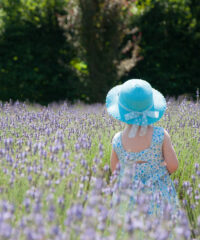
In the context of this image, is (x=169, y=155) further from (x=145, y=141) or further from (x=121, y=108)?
(x=121, y=108)

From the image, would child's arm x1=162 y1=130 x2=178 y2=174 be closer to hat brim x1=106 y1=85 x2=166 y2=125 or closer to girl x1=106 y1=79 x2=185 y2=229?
girl x1=106 y1=79 x2=185 y2=229

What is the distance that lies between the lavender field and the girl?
0.15 metres

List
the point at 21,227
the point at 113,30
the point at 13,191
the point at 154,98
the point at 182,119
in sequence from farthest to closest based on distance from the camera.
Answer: the point at 113,30, the point at 182,119, the point at 154,98, the point at 13,191, the point at 21,227

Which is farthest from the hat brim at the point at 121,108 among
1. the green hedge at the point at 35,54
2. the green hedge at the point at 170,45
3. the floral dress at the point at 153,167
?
the green hedge at the point at 170,45

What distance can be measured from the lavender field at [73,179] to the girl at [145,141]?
0.15m

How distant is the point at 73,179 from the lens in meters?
2.38

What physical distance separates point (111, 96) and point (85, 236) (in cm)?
165

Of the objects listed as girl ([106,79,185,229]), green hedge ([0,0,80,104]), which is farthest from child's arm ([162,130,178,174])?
green hedge ([0,0,80,104])

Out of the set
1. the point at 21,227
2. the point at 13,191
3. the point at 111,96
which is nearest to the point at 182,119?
the point at 111,96

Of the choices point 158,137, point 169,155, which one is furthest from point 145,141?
point 169,155

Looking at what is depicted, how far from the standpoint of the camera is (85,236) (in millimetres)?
1425

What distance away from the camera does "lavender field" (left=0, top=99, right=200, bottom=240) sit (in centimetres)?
162

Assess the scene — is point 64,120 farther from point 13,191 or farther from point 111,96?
point 13,191

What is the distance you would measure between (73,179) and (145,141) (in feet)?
2.11
